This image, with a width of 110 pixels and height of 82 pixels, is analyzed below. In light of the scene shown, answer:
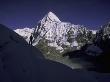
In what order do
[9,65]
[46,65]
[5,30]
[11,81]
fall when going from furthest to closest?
1. [5,30]
2. [46,65]
3. [9,65]
4. [11,81]

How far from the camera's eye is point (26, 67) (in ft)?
54.7

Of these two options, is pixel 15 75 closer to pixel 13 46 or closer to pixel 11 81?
pixel 11 81

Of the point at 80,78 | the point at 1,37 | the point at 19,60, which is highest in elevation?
the point at 1,37

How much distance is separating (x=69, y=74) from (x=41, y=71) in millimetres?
2161

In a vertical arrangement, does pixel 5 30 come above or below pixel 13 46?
above

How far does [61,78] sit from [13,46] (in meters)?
3.97

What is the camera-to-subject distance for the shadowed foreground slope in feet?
52.2

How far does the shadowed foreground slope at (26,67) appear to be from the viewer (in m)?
15.9

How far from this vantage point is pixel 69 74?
18.2m

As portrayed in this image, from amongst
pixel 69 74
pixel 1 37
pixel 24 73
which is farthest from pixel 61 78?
pixel 1 37

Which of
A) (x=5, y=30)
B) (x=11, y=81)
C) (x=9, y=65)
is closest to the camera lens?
(x=11, y=81)

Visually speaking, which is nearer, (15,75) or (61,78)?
(15,75)

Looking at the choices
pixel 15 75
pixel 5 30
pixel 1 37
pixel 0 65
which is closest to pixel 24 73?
pixel 15 75

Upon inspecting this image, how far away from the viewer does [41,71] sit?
17.2m
